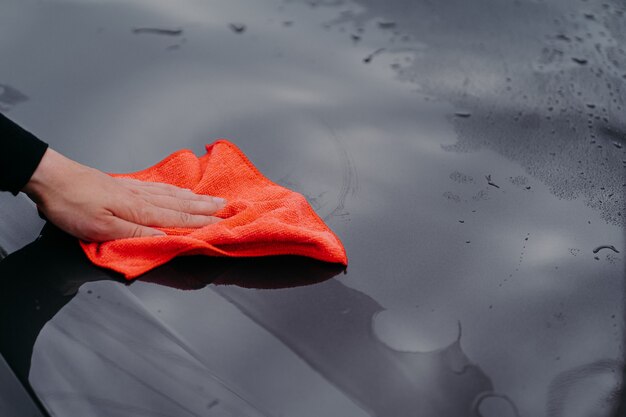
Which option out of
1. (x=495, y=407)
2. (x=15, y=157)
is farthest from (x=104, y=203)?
(x=495, y=407)

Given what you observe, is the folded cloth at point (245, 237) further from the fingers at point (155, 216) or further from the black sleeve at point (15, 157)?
the black sleeve at point (15, 157)

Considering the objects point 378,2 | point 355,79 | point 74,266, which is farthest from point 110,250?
point 378,2

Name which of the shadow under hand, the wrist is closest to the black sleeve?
the wrist

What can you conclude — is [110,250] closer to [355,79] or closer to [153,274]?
[153,274]

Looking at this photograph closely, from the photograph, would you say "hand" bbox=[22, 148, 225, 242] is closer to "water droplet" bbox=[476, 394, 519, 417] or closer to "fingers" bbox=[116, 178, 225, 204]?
"fingers" bbox=[116, 178, 225, 204]

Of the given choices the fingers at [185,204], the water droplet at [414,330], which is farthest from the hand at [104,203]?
the water droplet at [414,330]

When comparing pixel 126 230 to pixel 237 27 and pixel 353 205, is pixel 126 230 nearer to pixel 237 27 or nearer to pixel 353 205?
pixel 353 205
